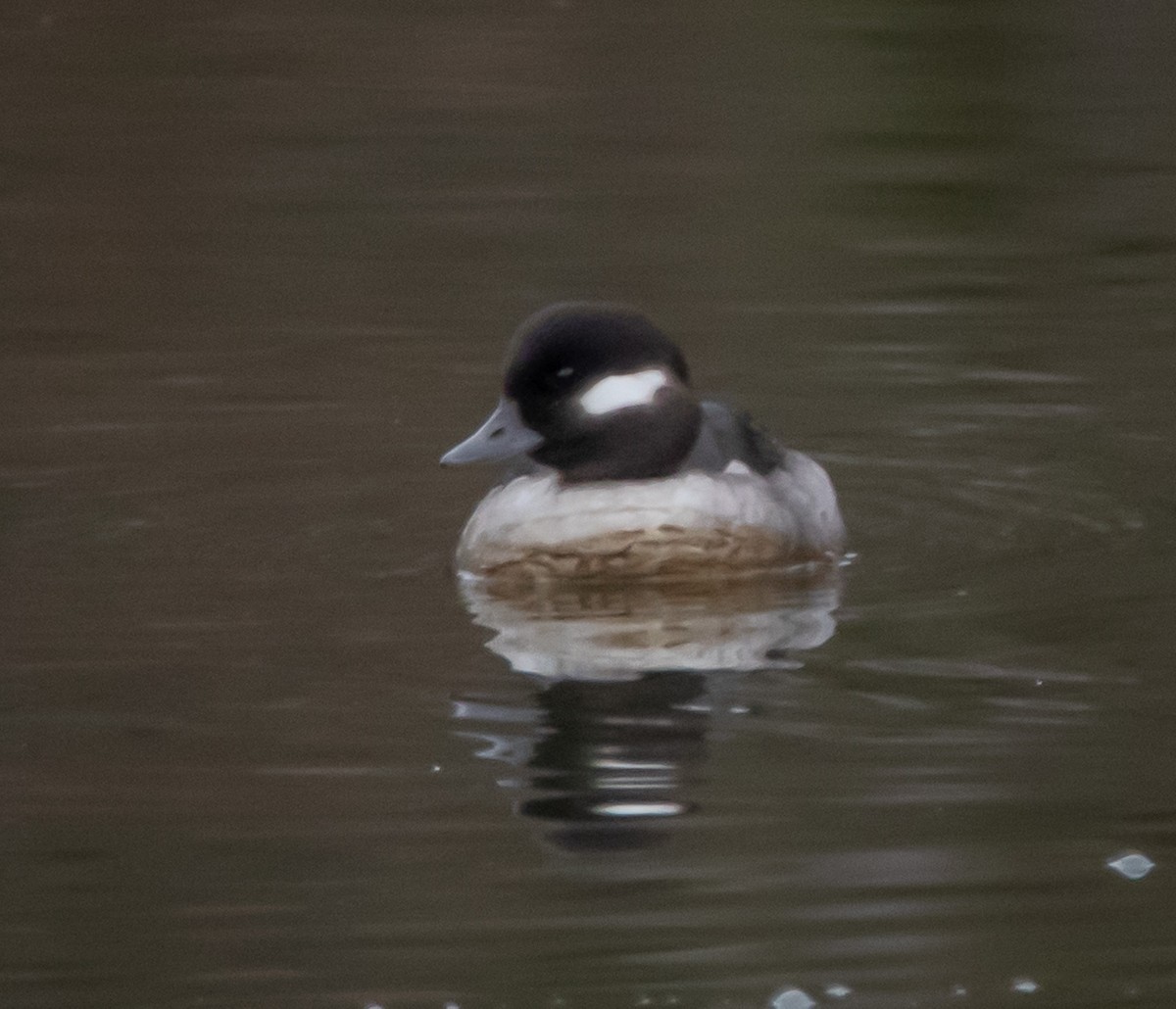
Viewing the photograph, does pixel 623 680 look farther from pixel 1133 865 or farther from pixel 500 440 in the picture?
pixel 1133 865

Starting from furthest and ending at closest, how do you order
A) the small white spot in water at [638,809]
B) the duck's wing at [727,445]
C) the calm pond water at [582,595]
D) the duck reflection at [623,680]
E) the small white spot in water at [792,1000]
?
1. the duck's wing at [727,445]
2. the duck reflection at [623,680]
3. the small white spot in water at [638,809]
4. the calm pond water at [582,595]
5. the small white spot in water at [792,1000]

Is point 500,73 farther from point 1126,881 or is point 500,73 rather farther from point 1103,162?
point 1126,881

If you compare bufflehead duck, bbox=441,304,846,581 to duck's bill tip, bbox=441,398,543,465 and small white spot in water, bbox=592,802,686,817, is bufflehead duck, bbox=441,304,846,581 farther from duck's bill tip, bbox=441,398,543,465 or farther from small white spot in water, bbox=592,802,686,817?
small white spot in water, bbox=592,802,686,817

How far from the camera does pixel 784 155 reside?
53.2 ft

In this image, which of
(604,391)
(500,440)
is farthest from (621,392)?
(500,440)

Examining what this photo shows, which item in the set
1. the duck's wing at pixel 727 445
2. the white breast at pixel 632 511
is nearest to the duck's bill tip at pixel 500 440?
the white breast at pixel 632 511

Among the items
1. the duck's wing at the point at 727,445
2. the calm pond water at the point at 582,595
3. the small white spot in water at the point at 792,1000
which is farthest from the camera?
the duck's wing at the point at 727,445

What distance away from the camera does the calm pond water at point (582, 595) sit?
19.9 feet

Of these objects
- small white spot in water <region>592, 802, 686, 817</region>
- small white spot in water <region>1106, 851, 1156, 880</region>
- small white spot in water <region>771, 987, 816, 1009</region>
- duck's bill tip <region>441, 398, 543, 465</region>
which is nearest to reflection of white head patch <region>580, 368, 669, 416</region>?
duck's bill tip <region>441, 398, 543, 465</region>

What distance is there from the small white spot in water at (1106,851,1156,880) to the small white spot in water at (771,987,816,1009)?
100 centimetres

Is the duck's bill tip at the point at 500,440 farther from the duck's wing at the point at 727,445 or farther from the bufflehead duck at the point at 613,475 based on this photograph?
the duck's wing at the point at 727,445

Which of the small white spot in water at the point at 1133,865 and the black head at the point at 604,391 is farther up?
the black head at the point at 604,391

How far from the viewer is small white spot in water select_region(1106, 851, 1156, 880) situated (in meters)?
6.25

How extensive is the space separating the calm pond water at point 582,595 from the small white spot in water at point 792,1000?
0.04ft
